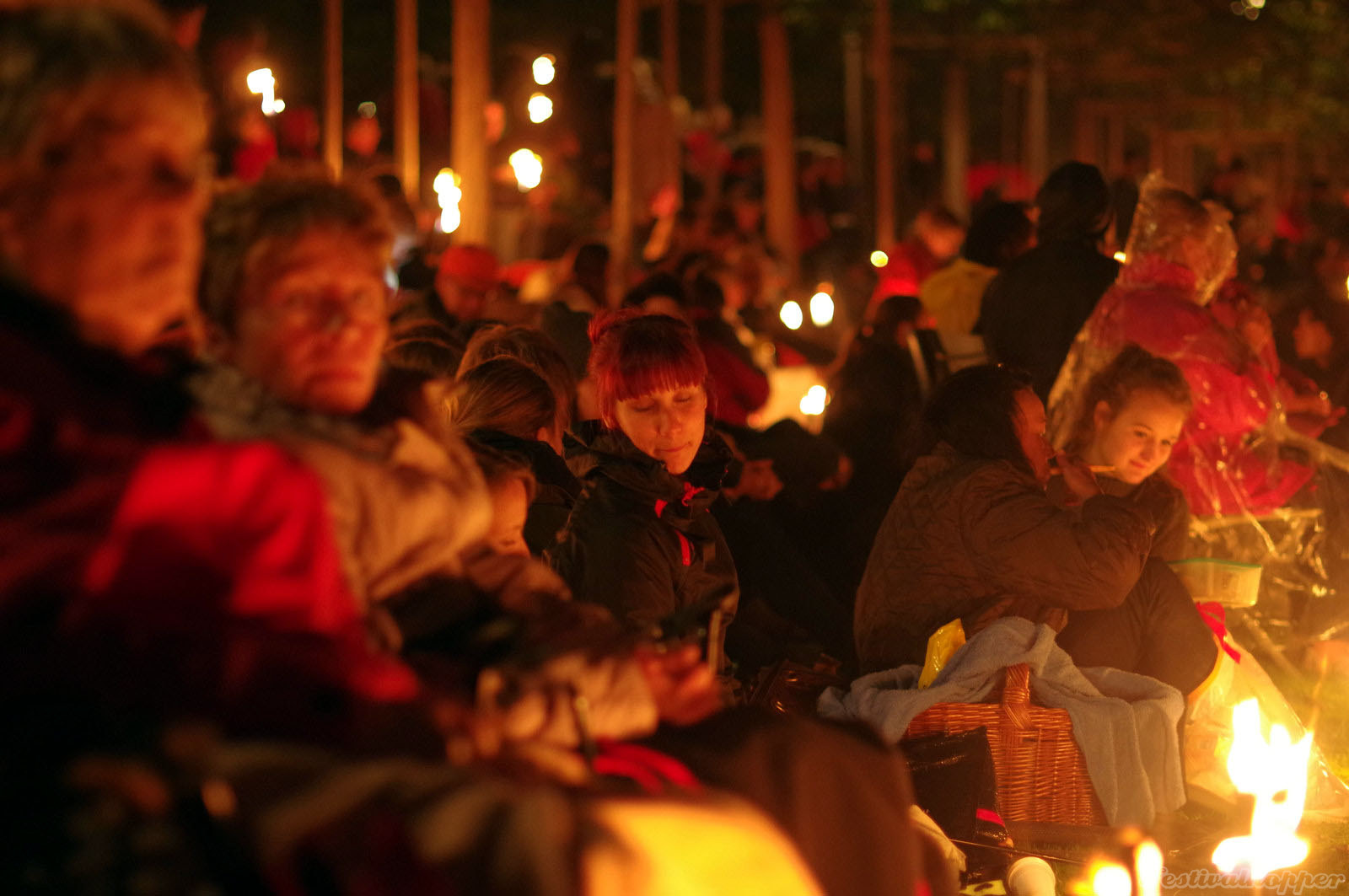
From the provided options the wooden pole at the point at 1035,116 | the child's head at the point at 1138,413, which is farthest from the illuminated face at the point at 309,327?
the wooden pole at the point at 1035,116

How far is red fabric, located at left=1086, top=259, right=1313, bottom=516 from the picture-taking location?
21.0 ft

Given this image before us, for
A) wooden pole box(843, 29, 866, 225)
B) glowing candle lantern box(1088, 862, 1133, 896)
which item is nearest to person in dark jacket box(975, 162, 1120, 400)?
glowing candle lantern box(1088, 862, 1133, 896)

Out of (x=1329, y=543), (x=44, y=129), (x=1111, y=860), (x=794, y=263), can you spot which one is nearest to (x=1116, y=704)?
A: (x=1111, y=860)

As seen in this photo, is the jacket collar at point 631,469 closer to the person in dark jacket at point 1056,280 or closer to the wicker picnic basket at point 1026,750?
the wicker picnic basket at point 1026,750

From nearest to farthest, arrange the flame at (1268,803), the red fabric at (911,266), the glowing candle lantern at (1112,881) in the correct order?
the glowing candle lantern at (1112,881), the flame at (1268,803), the red fabric at (911,266)

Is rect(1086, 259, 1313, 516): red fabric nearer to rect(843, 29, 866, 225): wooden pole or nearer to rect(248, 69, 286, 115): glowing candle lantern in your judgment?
rect(248, 69, 286, 115): glowing candle lantern

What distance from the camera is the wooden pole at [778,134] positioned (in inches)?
658

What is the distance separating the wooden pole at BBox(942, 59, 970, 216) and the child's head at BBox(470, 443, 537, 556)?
1857 centimetres

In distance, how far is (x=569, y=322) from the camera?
769 centimetres

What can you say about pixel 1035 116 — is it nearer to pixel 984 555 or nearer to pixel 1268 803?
pixel 984 555

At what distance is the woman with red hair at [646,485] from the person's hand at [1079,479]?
1315 millimetres

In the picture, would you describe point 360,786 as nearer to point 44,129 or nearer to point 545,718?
point 545,718

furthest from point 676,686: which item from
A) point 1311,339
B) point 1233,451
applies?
point 1311,339

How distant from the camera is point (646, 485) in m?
4.29
